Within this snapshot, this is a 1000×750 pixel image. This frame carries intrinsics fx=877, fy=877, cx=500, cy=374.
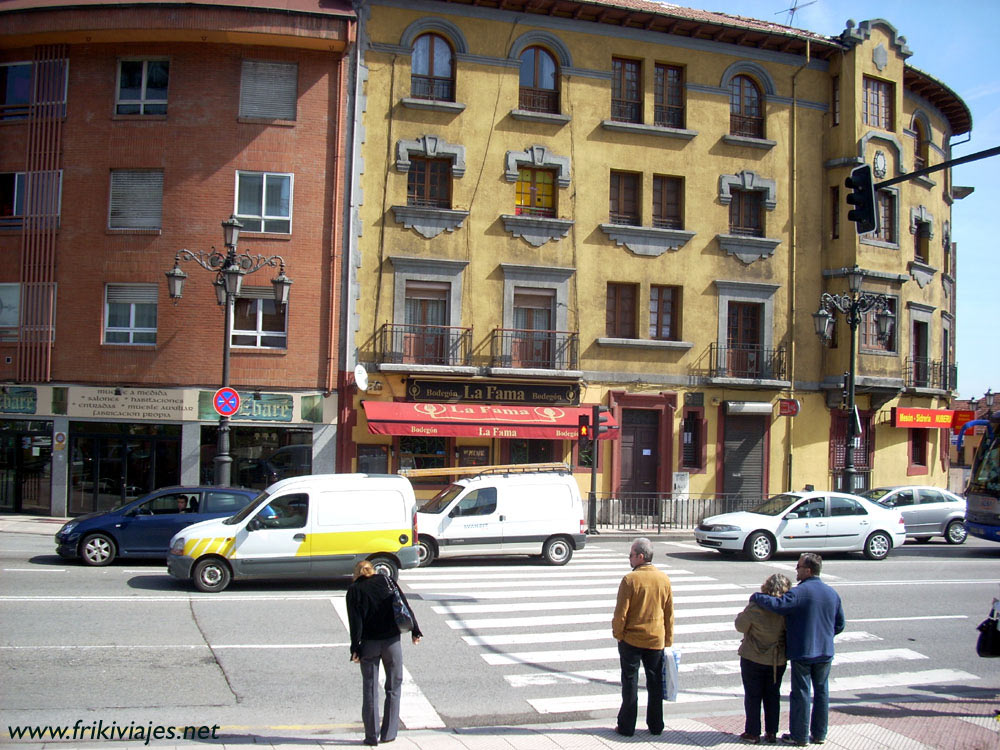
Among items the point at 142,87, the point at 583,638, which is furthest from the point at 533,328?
the point at 583,638

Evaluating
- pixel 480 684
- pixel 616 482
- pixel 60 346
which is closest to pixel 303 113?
pixel 60 346

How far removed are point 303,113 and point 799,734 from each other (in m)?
21.0

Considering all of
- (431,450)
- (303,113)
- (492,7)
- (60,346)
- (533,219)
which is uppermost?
(492,7)

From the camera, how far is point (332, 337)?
77.6ft

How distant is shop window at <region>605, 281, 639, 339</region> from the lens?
26.1 metres

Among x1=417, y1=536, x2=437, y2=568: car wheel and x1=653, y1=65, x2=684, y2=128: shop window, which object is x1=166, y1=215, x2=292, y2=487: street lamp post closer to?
x1=417, y1=536, x2=437, y2=568: car wheel

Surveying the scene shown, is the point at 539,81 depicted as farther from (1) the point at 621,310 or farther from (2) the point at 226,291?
(2) the point at 226,291

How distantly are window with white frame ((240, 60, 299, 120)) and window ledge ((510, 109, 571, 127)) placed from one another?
6138mm

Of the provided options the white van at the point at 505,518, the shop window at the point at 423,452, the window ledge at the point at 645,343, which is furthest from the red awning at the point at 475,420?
the white van at the point at 505,518

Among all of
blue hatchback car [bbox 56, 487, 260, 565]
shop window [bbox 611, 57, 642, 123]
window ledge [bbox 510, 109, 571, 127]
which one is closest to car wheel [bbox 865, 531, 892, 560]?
blue hatchback car [bbox 56, 487, 260, 565]

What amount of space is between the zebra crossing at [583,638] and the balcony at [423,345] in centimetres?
872

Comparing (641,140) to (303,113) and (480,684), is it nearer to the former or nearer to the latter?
(303,113)

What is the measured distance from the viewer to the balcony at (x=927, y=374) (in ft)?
95.3

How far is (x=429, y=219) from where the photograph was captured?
2438 cm
